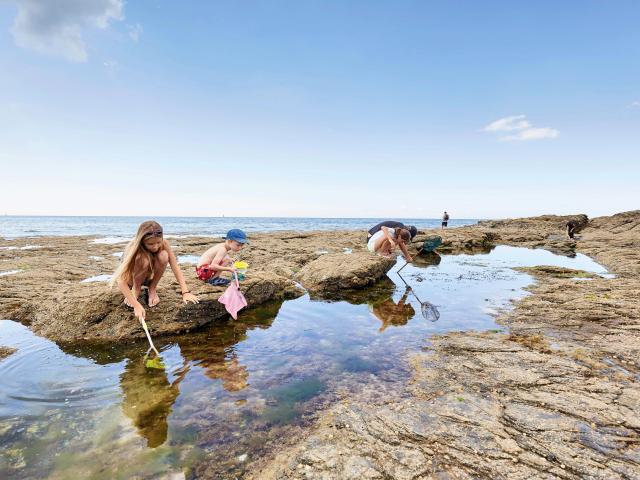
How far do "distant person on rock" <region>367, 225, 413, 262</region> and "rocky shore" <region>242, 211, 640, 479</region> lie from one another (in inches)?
249

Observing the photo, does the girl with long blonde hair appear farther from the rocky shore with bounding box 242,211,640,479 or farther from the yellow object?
the rocky shore with bounding box 242,211,640,479

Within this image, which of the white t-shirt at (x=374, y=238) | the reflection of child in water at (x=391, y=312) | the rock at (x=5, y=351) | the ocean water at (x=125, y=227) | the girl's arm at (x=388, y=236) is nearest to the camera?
the rock at (x=5, y=351)

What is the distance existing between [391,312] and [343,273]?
252 cm

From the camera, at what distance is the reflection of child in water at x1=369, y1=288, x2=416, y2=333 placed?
710 centimetres

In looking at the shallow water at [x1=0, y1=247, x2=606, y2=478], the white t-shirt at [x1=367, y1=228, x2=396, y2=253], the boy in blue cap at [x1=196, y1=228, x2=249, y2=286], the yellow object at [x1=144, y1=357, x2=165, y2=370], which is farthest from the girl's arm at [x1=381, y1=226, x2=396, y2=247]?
the yellow object at [x1=144, y1=357, x2=165, y2=370]

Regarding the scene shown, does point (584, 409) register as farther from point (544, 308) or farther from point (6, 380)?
point (6, 380)

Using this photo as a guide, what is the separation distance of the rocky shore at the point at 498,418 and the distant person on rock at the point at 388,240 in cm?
632

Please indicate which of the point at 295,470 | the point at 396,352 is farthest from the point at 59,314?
the point at 396,352

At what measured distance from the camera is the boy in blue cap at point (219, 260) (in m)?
7.16

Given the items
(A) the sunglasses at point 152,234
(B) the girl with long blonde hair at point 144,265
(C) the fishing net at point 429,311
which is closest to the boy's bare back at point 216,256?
(B) the girl with long blonde hair at point 144,265

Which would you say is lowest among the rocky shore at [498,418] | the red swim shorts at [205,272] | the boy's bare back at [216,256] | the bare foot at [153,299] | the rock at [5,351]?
the rock at [5,351]

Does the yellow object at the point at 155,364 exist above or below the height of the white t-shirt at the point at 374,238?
below

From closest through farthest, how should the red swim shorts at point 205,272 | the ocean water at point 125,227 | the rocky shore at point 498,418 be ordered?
1. the rocky shore at point 498,418
2. the red swim shorts at point 205,272
3. the ocean water at point 125,227

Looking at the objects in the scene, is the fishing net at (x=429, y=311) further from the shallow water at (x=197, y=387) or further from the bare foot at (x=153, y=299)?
the bare foot at (x=153, y=299)
